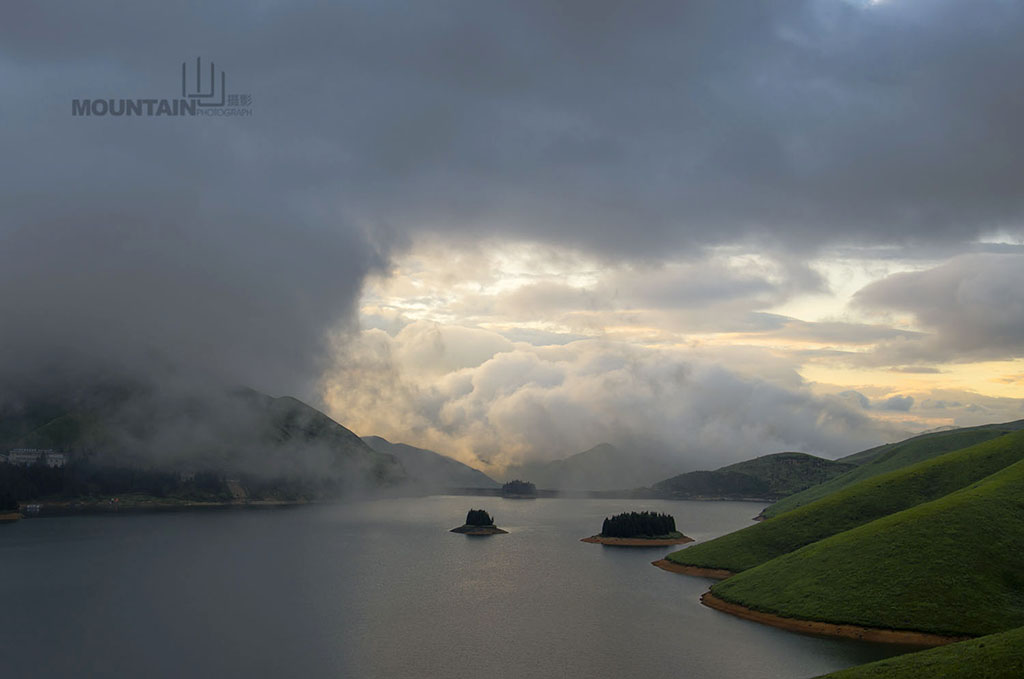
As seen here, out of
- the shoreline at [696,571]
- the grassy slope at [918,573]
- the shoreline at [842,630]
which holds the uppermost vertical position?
the grassy slope at [918,573]

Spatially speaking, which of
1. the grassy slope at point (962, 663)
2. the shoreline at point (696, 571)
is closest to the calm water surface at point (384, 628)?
the shoreline at point (696, 571)

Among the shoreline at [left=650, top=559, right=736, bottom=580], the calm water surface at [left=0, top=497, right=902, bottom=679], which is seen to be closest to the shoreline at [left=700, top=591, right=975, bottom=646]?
the calm water surface at [left=0, top=497, right=902, bottom=679]

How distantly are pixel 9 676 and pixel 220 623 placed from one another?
114 feet

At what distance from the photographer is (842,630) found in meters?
109

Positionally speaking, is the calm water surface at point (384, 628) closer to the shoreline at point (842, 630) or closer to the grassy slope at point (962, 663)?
the shoreline at point (842, 630)

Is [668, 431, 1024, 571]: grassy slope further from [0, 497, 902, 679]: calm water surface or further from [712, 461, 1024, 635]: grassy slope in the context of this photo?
[712, 461, 1024, 635]: grassy slope

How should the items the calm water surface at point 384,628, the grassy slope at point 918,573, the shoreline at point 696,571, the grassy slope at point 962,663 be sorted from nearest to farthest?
the grassy slope at point 962,663
the calm water surface at point 384,628
the grassy slope at point 918,573
the shoreline at point 696,571

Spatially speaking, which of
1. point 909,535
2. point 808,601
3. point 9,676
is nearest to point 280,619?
point 9,676

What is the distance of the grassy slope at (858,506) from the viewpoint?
165625 mm

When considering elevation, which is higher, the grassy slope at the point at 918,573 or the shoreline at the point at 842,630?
the grassy slope at the point at 918,573

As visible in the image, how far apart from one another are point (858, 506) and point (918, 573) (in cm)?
5863

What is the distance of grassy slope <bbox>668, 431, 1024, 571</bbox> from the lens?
165625 millimetres

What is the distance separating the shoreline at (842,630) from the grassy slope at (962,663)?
22.3 meters

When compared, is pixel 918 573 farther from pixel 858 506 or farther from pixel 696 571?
pixel 696 571
